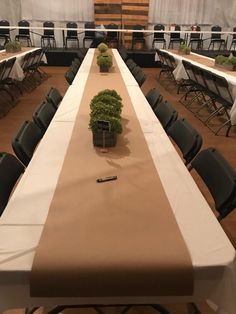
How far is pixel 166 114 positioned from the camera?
288cm

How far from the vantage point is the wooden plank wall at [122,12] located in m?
10.5

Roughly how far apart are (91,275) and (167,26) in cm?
1132

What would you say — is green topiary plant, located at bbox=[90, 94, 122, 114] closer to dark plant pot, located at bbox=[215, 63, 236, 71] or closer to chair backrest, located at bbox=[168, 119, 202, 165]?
chair backrest, located at bbox=[168, 119, 202, 165]

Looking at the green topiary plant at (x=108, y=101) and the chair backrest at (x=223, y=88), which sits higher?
the green topiary plant at (x=108, y=101)

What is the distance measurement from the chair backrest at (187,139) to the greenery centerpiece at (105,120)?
543 mm

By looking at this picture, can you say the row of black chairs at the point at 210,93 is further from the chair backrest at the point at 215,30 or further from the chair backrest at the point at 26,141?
the chair backrest at the point at 215,30

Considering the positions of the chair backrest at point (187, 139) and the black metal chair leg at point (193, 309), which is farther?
the chair backrest at point (187, 139)

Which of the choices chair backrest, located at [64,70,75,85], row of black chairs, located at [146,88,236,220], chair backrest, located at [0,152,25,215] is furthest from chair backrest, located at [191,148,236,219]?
chair backrest, located at [64,70,75,85]

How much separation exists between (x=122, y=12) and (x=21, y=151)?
32.2ft

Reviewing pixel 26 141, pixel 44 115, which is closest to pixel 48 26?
pixel 44 115

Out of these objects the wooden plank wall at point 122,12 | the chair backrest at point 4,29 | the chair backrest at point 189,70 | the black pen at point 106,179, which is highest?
the wooden plank wall at point 122,12

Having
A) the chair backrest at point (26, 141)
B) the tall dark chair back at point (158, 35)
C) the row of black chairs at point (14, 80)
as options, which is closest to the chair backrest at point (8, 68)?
the row of black chairs at point (14, 80)

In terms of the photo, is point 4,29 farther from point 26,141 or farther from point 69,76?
point 26,141

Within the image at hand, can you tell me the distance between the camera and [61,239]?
1.19 metres
